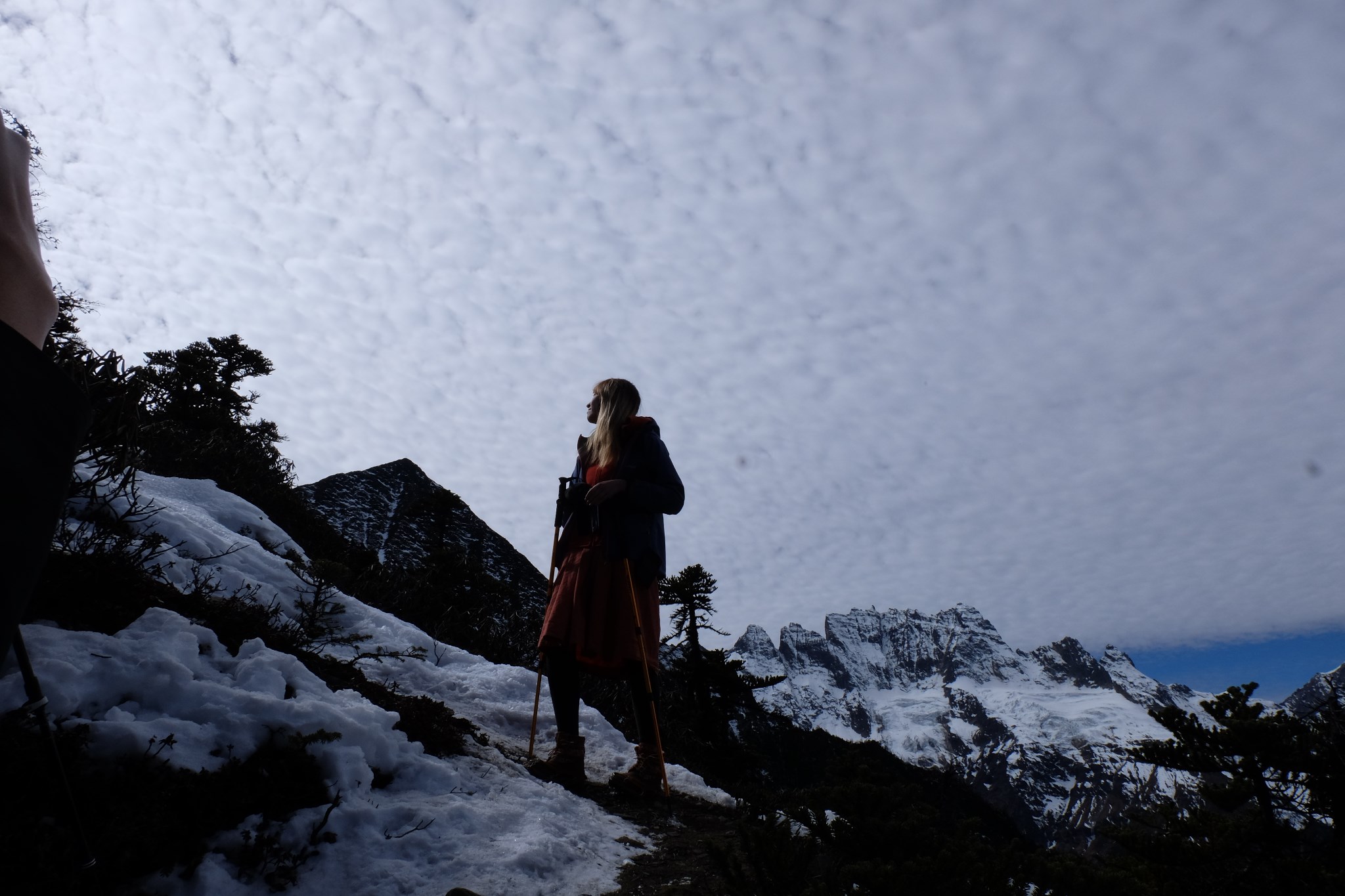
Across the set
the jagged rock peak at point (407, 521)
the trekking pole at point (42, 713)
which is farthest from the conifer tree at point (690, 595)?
the trekking pole at point (42, 713)

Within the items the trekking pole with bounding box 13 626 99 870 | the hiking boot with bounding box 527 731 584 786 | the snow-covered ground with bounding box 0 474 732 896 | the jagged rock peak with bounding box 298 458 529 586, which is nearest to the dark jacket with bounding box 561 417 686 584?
the hiking boot with bounding box 527 731 584 786

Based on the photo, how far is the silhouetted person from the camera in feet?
2.80

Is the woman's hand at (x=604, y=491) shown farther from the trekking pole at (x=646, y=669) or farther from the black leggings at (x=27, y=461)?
the black leggings at (x=27, y=461)

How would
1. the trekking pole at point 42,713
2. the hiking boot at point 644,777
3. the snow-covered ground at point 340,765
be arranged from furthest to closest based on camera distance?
the hiking boot at point 644,777 → the snow-covered ground at point 340,765 → the trekking pole at point 42,713

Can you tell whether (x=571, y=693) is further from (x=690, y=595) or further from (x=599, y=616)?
(x=690, y=595)

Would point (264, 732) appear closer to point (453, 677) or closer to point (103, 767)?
point (103, 767)

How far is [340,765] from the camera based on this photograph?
304cm

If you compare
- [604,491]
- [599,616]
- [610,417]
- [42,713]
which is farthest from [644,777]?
[42,713]

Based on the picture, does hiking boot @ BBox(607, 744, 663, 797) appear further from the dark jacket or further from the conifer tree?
the conifer tree

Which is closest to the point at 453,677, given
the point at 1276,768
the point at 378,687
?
the point at 378,687

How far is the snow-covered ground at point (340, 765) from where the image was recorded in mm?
2580

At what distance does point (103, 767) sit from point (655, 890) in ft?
7.45

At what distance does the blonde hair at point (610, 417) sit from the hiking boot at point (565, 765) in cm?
199

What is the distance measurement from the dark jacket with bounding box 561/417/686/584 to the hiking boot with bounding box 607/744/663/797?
4.07ft
